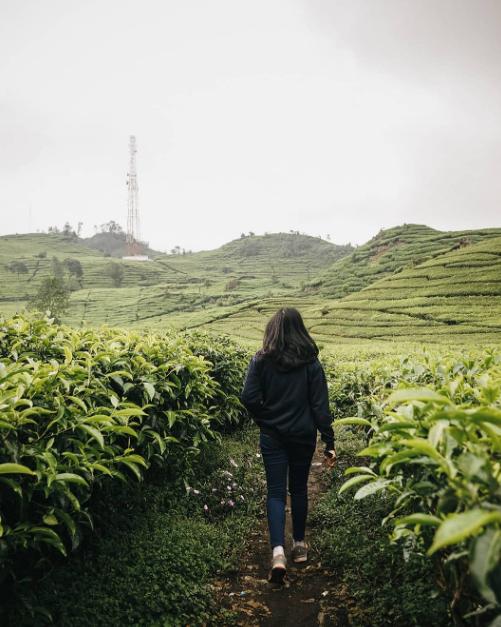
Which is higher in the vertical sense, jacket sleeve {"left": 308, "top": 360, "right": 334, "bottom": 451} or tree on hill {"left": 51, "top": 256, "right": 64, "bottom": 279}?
tree on hill {"left": 51, "top": 256, "right": 64, "bottom": 279}

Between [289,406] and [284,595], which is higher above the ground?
[289,406]

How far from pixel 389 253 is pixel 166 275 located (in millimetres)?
49986

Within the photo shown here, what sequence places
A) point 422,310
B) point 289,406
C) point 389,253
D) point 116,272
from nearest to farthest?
point 289,406 → point 422,310 → point 389,253 → point 116,272

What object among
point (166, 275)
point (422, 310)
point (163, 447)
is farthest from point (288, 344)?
point (166, 275)

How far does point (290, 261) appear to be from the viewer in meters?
107

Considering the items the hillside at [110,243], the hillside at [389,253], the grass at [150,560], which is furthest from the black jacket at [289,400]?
the hillside at [110,243]

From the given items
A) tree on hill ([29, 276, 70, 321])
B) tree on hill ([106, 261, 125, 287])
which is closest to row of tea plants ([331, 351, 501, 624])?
tree on hill ([29, 276, 70, 321])

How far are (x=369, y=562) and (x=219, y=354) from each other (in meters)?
3.49

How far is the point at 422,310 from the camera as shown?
2827 centimetres

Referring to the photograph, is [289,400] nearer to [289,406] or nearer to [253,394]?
[289,406]

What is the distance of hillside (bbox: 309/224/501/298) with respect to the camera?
47.0 m

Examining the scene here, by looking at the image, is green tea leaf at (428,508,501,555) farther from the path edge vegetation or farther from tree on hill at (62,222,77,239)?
tree on hill at (62,222,77,239)

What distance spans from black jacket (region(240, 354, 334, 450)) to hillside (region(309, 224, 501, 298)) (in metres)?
39.5

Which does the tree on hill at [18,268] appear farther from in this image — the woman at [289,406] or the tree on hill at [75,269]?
the woman at [289,406]
